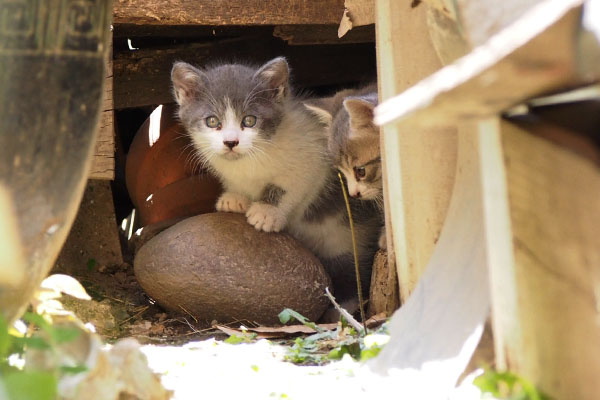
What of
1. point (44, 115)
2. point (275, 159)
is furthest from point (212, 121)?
point (44, 115)

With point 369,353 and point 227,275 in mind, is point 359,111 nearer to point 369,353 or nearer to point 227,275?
point 227,275

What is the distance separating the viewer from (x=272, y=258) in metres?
3.68

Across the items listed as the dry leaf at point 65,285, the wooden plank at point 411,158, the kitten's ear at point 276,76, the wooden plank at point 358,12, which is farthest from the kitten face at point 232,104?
the dry leaf at point 65,285

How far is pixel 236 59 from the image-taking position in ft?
15.8

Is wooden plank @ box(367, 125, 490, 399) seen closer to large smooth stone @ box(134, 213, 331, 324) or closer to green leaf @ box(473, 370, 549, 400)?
green leaf @ box(473, 370, 549, 400)

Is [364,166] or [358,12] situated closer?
[358,12]

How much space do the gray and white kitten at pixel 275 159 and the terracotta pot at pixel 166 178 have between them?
32 centimetres

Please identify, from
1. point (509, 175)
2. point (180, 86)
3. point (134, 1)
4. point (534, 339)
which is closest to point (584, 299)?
point (534, 339)

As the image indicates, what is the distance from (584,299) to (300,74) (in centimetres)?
387

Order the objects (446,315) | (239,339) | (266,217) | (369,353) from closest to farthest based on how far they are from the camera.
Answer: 1. (446,315)
2. (369,353)
3. (239,339)
4. (266,217)

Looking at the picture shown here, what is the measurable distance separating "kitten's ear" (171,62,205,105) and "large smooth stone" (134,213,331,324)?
0.83 m

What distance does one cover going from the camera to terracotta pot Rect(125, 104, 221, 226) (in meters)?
4.35

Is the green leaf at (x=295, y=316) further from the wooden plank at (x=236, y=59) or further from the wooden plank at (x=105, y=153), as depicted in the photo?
the wooden plank at (x=236, y=59)

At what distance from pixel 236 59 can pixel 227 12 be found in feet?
4.15
